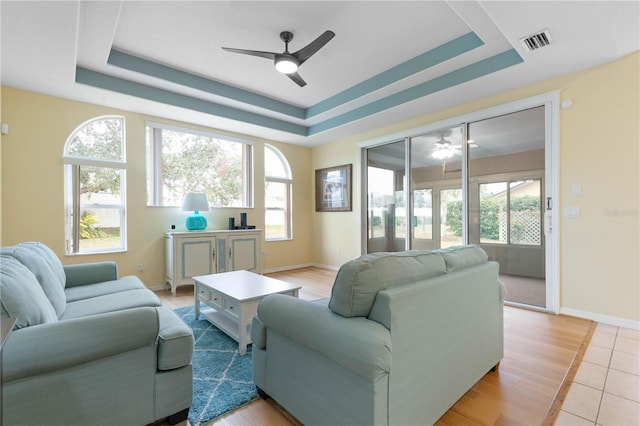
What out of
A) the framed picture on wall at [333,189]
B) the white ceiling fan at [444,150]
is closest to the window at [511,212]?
the white ceiling fan at [444,150]

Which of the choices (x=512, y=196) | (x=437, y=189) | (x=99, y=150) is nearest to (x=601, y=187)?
(x=512, y=196)

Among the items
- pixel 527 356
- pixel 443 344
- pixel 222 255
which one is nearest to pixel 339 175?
pixel 222 255

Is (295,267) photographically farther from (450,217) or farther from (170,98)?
(170,98)

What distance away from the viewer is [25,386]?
44.4 inches

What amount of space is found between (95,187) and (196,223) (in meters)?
1.32

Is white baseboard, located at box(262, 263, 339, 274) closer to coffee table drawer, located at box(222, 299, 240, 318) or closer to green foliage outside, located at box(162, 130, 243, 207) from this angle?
green foliage outside, located at box(162, 130, 243, 207)

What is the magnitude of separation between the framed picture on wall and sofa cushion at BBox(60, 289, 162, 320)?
376cm

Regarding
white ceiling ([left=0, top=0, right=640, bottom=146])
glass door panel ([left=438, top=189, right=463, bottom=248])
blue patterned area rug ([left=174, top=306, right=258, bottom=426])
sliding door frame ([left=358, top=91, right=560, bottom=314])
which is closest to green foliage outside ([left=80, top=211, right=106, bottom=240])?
white ceiling ([left=0, top=0, right=640, bottom=146])

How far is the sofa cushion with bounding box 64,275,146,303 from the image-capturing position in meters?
2.26

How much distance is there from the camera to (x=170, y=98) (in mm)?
3771

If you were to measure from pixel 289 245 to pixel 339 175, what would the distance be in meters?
1.67

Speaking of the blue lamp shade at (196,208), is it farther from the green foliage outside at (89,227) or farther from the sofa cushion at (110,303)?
the sofa cushion at (110,303)

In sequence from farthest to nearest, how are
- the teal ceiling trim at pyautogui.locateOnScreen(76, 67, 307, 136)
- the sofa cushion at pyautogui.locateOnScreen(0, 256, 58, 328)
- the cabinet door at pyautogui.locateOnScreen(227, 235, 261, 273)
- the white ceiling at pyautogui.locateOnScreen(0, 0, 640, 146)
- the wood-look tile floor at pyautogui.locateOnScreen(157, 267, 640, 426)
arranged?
the cabinet door at pyautogui.locateOnScreen(227, 235, 261, 273) < the teal ceiling trim at pyautogui.locateOnScreen(76, 67, 307, 136) < the white ceiling at pyautogui.locateOnScreen(0, 0, 640, 146) < the wood-look tile floor at pyautogui.locateOnScreen(157, 267, 640, 426) < the sofa cushion at pyautogui.locateOnScreen(0, 256, 58, 328)

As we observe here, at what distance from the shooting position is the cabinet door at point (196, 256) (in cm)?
409
